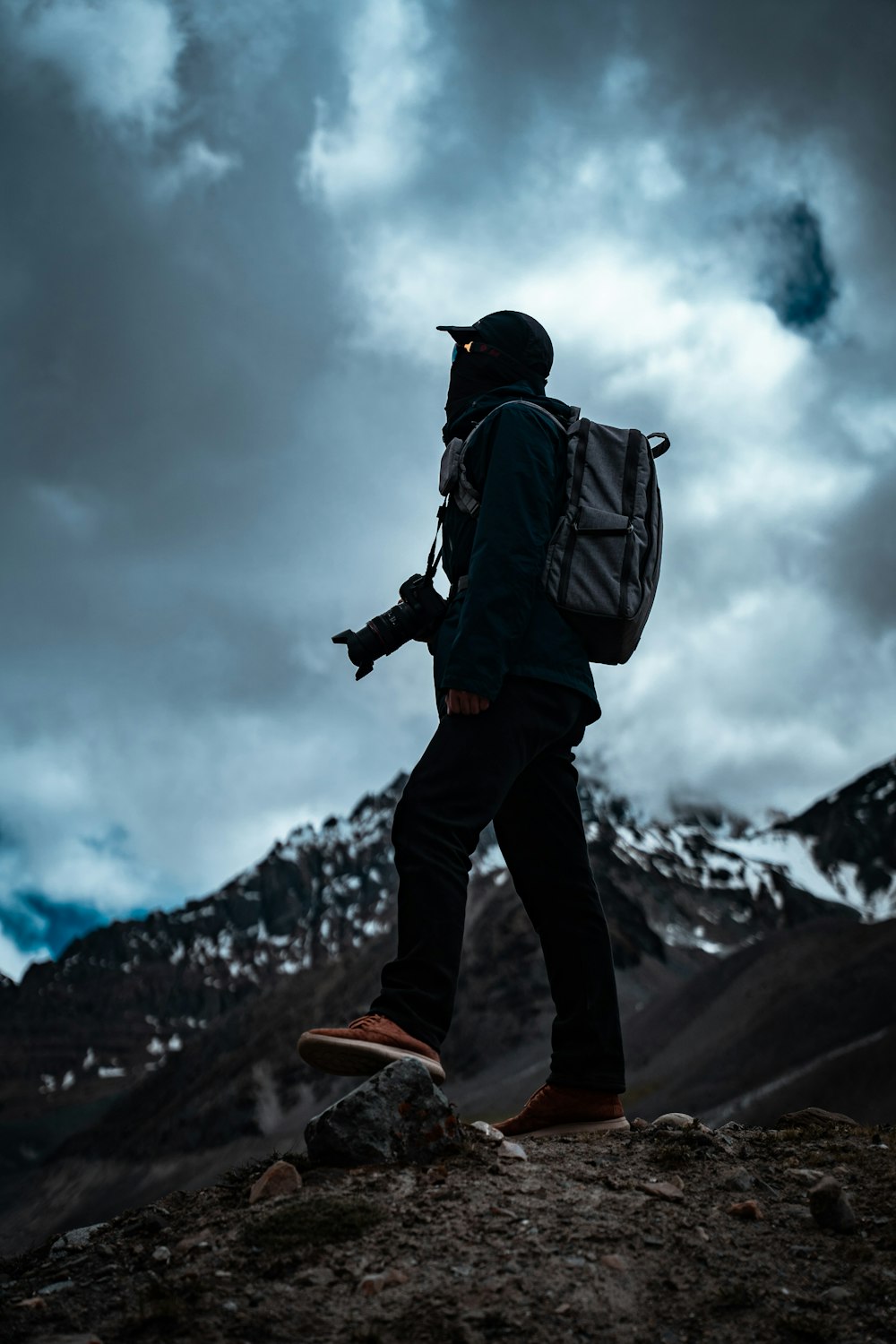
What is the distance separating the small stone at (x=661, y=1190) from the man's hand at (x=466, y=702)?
2.07 m

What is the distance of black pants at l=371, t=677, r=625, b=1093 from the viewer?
4863mm

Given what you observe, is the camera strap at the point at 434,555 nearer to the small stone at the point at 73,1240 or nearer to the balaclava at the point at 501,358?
the balaclava at the point at 501,358

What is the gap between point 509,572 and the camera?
5.21m

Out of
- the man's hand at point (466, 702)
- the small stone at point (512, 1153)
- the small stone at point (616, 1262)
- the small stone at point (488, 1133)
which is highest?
the man's hand at point (466, 702)

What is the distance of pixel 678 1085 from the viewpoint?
340 feet

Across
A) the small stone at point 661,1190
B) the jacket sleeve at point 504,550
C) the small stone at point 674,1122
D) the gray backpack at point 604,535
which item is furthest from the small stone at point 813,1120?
the jacket sleeve at point 504,550

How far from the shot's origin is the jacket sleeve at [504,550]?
511 centimetres

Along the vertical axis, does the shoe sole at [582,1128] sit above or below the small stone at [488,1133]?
below

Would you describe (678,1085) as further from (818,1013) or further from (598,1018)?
(598,1018)

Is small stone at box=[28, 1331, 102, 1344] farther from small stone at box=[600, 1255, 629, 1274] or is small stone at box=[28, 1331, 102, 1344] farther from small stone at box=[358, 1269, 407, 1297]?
small stone at box=[600, 1255, 629, 1274]

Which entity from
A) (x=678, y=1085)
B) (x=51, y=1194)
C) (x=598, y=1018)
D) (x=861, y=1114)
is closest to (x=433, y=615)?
(x=598, y=1018)

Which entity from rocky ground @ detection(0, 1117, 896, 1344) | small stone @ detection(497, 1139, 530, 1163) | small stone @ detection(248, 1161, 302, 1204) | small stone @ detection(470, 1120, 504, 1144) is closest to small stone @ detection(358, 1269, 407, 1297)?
rocky ground @ detection(0, 1117, 896, 1344)

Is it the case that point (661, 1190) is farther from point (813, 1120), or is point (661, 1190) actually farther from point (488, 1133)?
point (813, 1120)

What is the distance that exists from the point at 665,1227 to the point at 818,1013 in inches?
4399
